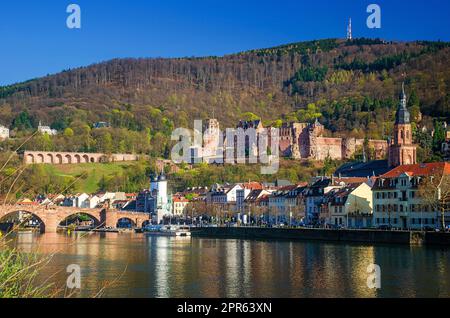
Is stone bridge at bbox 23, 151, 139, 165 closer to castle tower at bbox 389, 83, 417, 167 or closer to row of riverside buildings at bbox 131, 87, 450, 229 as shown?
row of riverside buildings at bbox 131, 87, 450, 229

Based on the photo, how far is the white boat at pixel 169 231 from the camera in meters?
78.8

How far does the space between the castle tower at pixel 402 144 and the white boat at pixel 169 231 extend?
25.2 meters

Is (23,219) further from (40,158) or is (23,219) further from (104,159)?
(40,158)

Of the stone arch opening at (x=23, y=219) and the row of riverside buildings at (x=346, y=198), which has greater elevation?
the row of riverside buildings at (x=346, y=198)

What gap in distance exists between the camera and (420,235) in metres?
47.7

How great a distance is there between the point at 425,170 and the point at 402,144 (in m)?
33.1

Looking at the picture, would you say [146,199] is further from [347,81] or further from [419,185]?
[347,81]

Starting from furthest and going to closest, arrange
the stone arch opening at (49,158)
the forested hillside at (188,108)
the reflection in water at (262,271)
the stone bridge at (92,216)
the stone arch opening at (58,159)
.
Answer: the forested hillside at (188,108) < the stone arch opening at (49,158) < the stone arch opening at (58,159) < the stone bridge at (92,216) < the reflection in water at (262,271)

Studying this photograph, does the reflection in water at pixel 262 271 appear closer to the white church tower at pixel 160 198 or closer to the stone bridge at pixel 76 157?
the white church tower at pixel 160 198

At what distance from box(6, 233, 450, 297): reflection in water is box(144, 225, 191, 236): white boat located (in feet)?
87.7

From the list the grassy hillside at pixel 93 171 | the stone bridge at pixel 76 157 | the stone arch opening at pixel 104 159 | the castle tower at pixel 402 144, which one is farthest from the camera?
the stone bridge at pixel 76 157

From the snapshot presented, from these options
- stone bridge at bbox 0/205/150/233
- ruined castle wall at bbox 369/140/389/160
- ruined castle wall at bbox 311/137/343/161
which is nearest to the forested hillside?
ruined castle wall at bbox 311/137/343/161

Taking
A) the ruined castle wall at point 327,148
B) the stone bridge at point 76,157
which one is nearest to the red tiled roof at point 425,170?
the ruined castle wall at point 327,148
